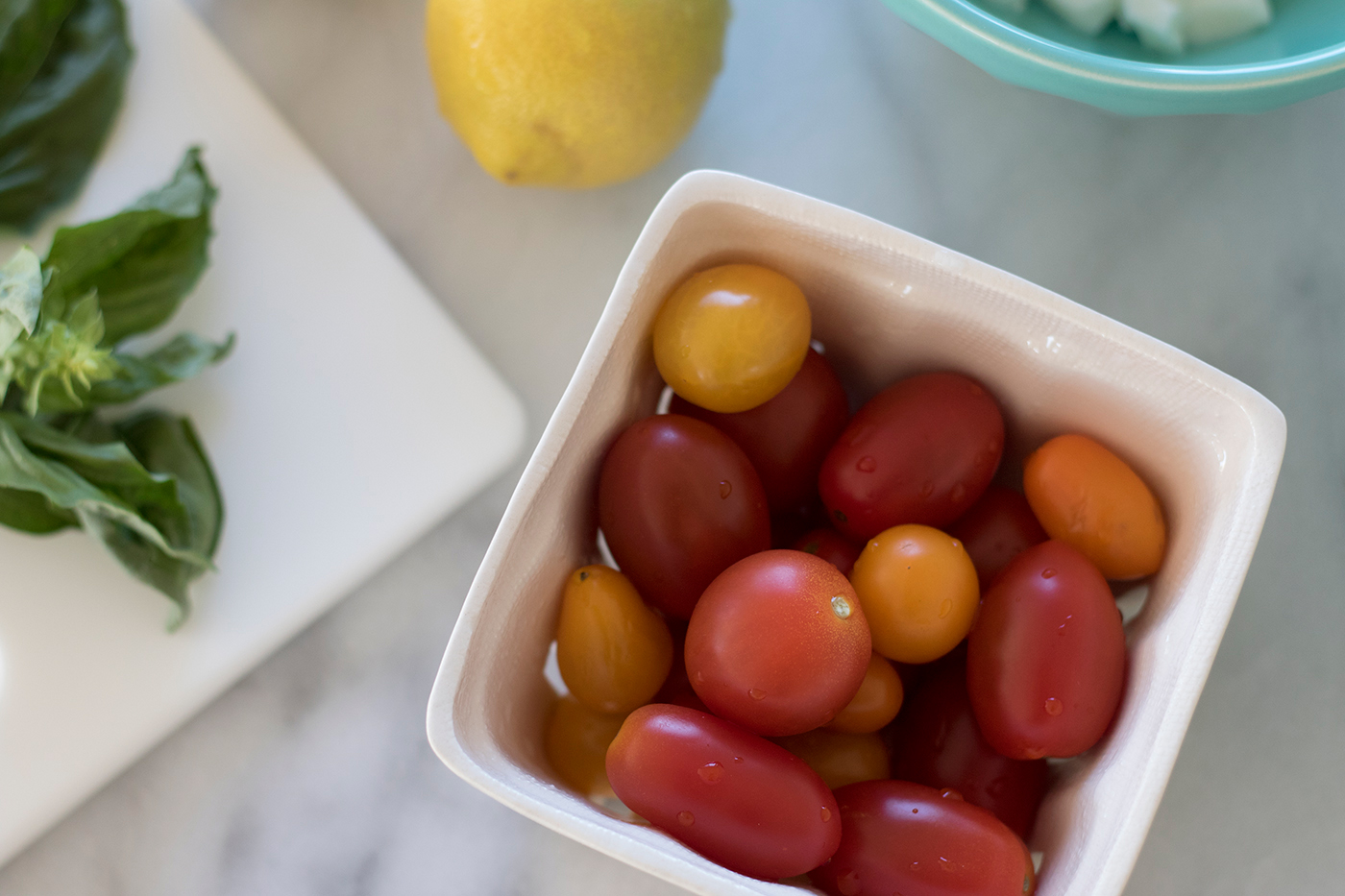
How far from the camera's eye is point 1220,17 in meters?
0.49

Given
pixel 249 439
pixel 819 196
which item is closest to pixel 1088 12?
pixel 819 196

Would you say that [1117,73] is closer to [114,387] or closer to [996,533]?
[996,533]

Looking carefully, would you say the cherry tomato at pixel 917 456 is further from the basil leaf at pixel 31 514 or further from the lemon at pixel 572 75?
the basil leaf at pixel 31 514

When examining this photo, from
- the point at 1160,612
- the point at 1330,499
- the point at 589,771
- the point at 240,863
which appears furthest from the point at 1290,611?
the point at 240,863

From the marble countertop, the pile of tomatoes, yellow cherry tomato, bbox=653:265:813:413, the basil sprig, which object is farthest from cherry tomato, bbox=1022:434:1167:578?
the basil sprig

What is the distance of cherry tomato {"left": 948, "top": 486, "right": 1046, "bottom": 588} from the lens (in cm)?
40

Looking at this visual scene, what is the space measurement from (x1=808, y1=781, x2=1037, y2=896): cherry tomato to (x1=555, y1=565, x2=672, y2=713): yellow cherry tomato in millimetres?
86

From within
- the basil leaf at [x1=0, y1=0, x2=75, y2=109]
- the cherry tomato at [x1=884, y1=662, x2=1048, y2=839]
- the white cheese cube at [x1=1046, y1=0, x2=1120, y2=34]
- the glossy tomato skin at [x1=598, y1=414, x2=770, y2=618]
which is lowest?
the cherry tomato at [x1=884, y1=662, x2=1048, y2=839]

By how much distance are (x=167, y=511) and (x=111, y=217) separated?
0.15 m

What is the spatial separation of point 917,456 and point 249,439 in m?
0.38

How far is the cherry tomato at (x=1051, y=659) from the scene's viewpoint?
348 mm

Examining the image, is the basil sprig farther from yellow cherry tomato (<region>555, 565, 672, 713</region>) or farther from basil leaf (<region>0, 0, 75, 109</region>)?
yellow cherry tomato (<region>555, 565, 672, 713</region>)

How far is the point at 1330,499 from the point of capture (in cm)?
54

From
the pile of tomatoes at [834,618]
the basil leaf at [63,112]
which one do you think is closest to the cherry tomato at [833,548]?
the pile of tomatoes at [834,618]
